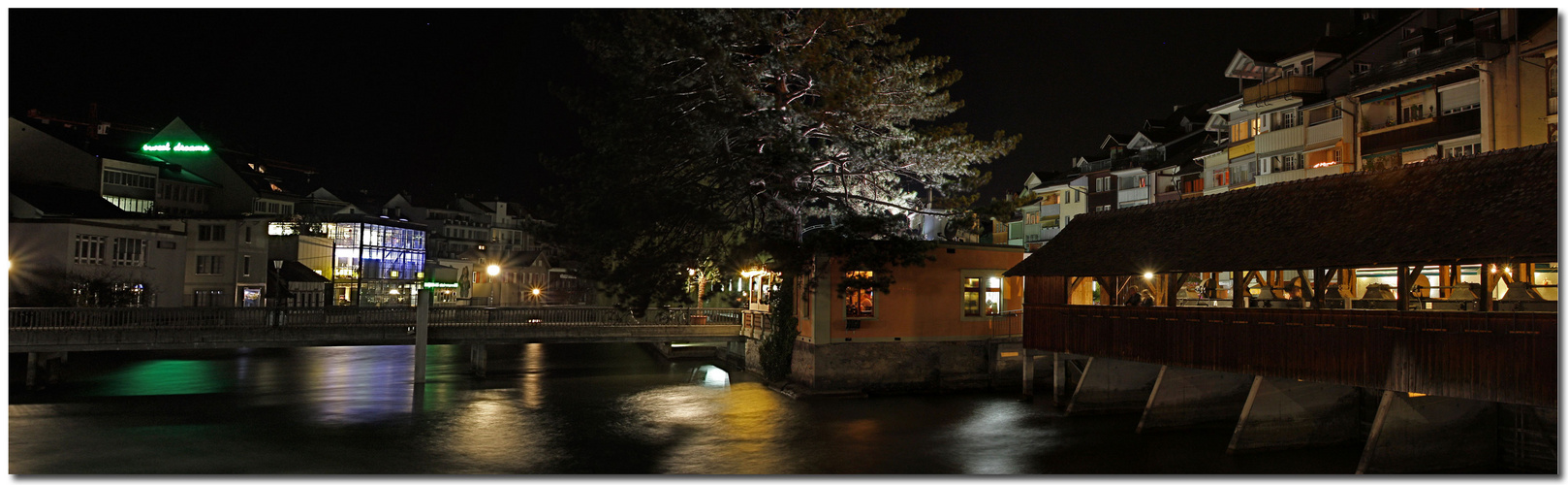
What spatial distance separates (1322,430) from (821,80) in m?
14.2

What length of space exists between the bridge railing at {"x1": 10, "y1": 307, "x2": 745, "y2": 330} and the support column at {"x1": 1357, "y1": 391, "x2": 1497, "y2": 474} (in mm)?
21478

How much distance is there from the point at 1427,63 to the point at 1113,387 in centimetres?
1676

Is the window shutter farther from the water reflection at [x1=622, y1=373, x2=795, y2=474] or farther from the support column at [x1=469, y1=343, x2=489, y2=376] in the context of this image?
the support column at [x1=469, y1=343, x2=489, y2=376]

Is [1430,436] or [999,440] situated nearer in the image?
[1430,436]

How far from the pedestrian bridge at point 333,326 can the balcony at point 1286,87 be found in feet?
76.8

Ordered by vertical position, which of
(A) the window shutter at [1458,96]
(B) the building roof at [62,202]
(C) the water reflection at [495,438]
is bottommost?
(C) the water reflection at [495,438]

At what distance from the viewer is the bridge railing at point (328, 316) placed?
27.5m

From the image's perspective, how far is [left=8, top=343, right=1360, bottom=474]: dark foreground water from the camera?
17906 millimetres

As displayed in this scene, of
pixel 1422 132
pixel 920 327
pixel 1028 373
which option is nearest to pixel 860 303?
pixel 920 327

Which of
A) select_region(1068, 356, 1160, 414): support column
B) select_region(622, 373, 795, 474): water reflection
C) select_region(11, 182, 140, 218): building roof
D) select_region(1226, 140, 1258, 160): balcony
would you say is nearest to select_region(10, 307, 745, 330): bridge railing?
select_region(622, 373, 795, 474): water reflection

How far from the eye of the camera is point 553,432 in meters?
21.7

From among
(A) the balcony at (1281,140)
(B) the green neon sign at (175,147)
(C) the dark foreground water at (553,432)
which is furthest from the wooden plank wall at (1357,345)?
(B) the green neon sign at (175,147)

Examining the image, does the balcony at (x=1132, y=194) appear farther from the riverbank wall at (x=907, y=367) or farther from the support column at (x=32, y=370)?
the support column at (x=32, y=370)

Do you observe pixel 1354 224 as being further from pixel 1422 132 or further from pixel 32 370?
pixel 32 370
